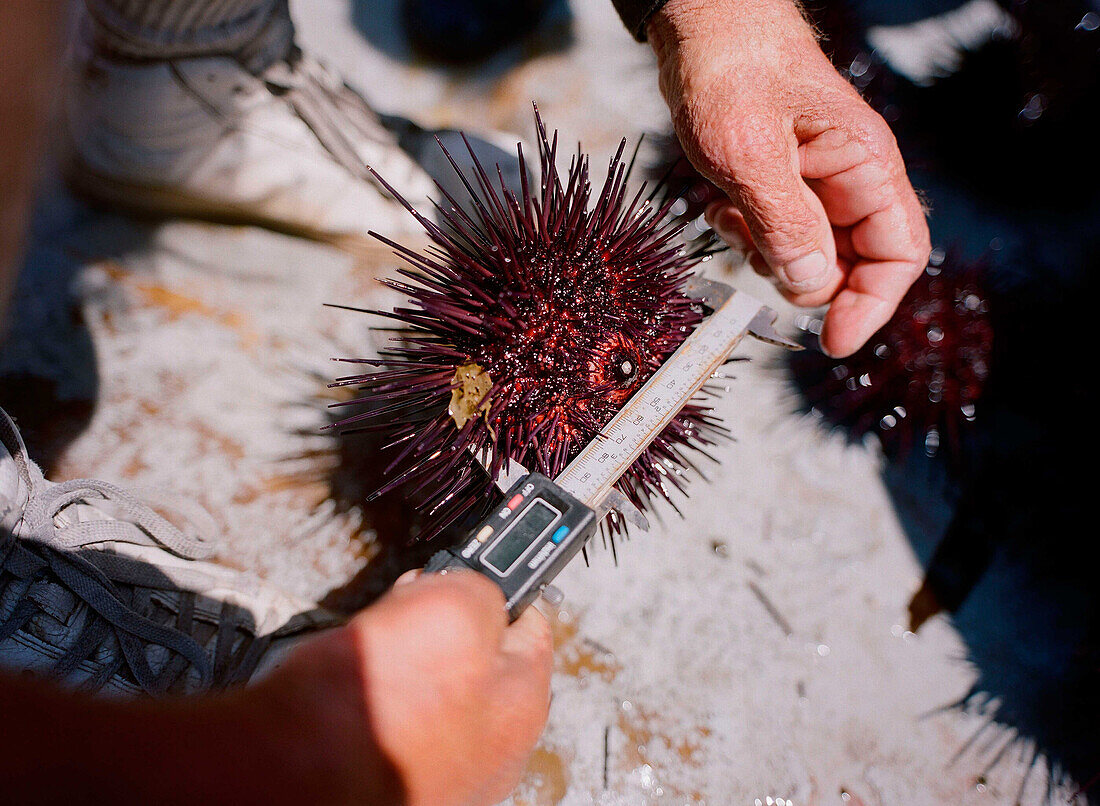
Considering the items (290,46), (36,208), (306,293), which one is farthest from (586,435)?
(36,208)

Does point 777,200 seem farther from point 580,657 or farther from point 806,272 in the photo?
point 580,657

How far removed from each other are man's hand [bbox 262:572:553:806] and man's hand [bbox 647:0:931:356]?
657 mm

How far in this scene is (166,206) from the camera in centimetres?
133

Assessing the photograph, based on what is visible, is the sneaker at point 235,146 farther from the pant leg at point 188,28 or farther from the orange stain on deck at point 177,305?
the orange stain on deck at point 177,305

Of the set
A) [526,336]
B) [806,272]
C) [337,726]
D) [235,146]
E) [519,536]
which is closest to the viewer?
[337,726]

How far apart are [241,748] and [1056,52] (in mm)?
1941

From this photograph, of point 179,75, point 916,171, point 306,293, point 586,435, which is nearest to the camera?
point 586,435

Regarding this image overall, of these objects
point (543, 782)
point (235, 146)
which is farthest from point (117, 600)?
point (235, 146)

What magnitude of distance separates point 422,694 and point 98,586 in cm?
68

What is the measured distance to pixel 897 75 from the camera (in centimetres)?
162

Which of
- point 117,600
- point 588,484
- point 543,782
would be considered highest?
point 588,484

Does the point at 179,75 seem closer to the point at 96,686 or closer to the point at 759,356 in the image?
the point at 96,686

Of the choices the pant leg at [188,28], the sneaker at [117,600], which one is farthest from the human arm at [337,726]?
the pant leg at [188,28]

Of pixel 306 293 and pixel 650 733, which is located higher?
pixel 306 293
